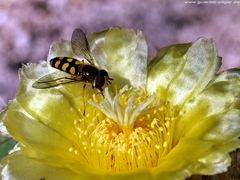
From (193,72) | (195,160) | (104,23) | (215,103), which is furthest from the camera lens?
(104,23)

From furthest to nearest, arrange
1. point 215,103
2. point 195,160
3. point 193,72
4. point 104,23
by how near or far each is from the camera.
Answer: point 104,23, point 193,72, point 215,103, point 195,160

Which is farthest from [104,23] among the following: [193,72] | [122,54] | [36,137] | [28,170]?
[28,170]

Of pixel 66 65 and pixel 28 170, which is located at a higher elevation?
pixel 66 65

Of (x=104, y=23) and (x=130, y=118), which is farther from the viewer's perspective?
(x=104, y=23)

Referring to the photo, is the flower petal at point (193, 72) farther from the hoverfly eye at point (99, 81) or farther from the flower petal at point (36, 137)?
the flower petal at point (36, 137)

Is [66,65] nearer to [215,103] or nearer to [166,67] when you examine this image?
[166,67]

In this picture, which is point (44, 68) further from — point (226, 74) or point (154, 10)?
point (154, 10)

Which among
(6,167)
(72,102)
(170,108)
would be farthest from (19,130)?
(170,108)
